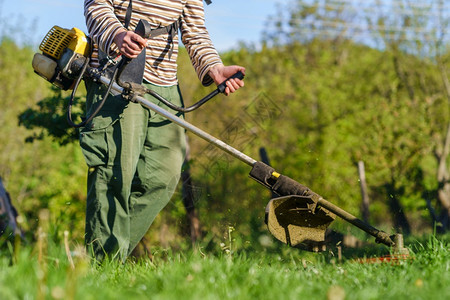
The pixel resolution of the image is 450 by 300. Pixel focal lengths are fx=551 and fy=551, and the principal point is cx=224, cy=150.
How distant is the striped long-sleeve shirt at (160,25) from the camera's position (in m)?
3.12

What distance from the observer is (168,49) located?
3.44 m

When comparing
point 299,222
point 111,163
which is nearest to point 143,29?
point 111,163

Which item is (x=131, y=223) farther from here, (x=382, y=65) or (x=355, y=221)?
(x=382, y=65)

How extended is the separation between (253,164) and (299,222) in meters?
0.41

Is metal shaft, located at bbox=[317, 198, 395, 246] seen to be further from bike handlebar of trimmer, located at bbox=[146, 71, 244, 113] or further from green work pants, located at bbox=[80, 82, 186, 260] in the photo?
green work pants, located at bbox=[80, 82, 186, 260]

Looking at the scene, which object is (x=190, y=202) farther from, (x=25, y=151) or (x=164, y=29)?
(x=25, y=151)

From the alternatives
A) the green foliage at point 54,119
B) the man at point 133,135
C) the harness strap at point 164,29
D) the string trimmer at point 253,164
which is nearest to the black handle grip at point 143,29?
the string trimmer at point 253,164

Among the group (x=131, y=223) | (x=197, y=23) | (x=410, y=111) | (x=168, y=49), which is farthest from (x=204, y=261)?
(x=410, y=111)

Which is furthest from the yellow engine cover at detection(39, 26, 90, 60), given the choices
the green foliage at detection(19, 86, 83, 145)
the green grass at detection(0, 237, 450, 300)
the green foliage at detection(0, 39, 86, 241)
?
the green foliage at detection(0, 39, 86, 241)

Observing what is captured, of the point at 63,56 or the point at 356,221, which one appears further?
the point at 63,56

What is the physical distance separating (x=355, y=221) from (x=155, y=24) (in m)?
1.66

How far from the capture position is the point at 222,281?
81.7 inches

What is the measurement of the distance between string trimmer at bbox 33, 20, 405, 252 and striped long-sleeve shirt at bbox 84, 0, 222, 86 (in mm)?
141

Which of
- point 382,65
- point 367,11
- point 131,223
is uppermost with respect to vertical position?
point 367,11
